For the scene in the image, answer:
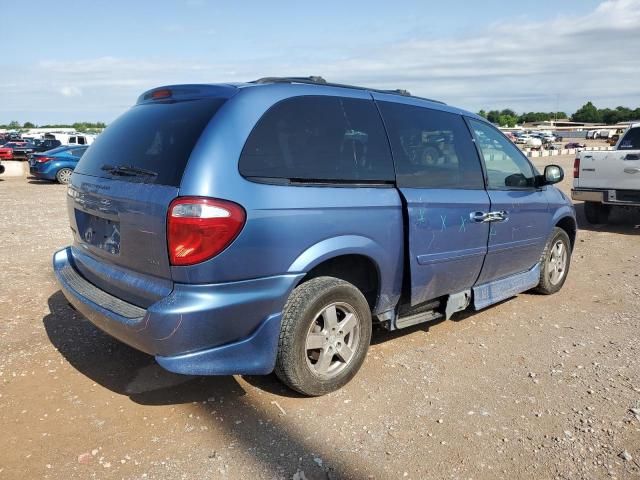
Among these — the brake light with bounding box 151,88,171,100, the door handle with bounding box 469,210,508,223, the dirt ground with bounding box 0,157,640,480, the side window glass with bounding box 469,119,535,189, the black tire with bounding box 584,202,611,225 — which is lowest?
the dirt ground with bounding box 0,157,640,480

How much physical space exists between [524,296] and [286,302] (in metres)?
3.42

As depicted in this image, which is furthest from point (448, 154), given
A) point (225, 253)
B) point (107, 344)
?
point (107, 344)

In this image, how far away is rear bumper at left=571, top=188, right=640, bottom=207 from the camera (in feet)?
28.2

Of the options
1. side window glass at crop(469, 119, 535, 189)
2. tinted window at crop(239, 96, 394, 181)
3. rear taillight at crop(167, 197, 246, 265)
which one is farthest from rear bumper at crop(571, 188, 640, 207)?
rear taillight at crop(167, 197, 246, 265)

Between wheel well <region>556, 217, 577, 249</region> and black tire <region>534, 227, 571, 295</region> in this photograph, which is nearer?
black tire <region>534, 227, 571, 295</region>

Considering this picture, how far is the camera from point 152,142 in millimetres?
3154

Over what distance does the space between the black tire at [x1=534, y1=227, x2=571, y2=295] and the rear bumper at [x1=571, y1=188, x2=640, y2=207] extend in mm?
3652

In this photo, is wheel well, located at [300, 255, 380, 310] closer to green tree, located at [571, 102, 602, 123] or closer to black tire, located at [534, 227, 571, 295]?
black tire, located at [534, 227, 571, 295]

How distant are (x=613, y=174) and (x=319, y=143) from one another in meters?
7.27

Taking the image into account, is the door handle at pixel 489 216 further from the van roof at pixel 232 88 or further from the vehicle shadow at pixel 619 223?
the vehicle shadow at pixel 619 223

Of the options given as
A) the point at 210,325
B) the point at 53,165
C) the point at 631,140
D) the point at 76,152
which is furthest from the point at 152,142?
the point at 76,152

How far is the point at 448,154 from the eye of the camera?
163 inches

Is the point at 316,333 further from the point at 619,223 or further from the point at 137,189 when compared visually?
the point at 619,223

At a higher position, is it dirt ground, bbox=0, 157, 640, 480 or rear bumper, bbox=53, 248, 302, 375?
rear bumper, bbox=53, 248, 302, 375
